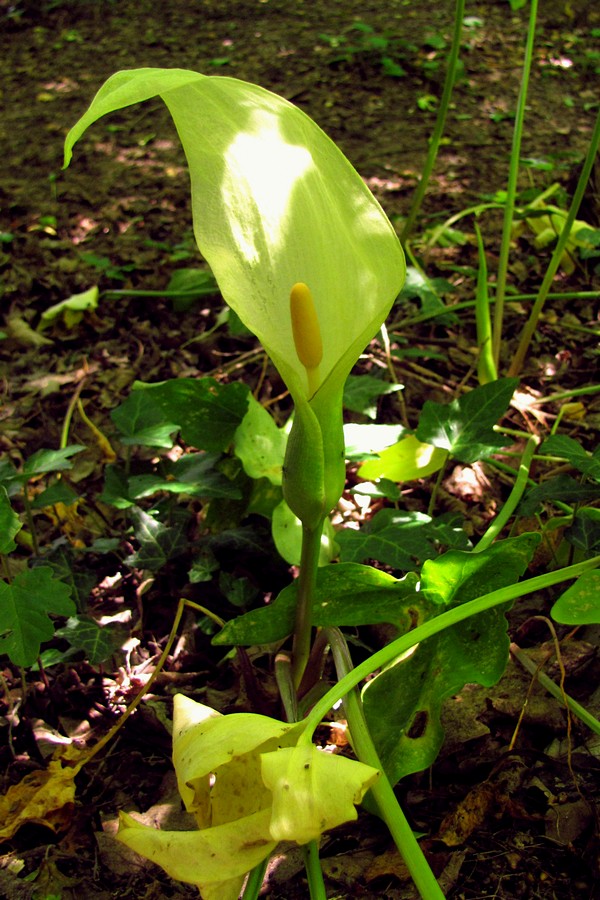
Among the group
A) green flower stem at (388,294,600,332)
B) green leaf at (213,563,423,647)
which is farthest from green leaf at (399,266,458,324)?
green leaf at (213,563,423,647)

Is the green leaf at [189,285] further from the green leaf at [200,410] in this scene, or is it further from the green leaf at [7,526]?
the green leaf at [7,526]

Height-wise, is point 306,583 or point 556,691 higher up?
point 306,583

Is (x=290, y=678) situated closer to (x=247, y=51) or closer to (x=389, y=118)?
(x=389, y=118)

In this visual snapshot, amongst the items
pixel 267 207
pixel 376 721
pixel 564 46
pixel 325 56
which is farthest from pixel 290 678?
pixel 564 46

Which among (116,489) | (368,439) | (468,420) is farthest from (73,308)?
(468,420)

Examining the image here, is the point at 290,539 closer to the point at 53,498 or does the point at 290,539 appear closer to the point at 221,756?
the point at 53,498

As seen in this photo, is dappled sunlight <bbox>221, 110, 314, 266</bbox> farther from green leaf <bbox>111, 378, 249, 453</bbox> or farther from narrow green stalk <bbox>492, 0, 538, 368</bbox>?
narrow green stalk <bbox>492, 0, 538, 368</bbox>
